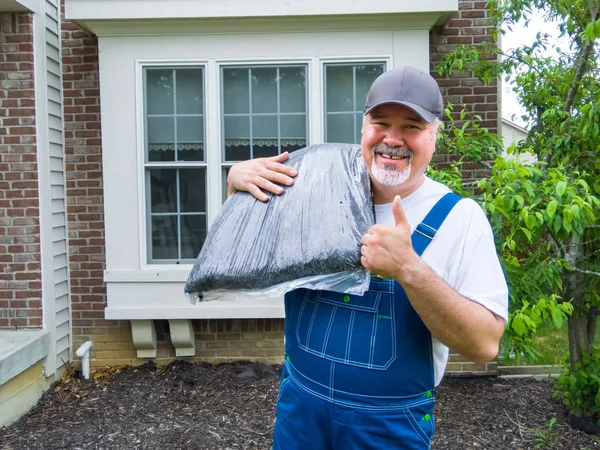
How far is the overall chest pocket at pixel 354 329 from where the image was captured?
5.98 feet

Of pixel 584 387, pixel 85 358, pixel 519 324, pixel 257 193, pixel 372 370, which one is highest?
pixel 257 193

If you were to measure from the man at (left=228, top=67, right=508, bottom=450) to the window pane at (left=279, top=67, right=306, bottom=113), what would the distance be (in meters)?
3.72

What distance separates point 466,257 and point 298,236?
1.72 feet

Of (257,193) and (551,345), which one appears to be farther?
(551,345)

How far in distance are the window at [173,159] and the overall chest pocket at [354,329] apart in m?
3.82

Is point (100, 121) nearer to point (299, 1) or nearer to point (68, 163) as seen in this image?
point (68, 163)

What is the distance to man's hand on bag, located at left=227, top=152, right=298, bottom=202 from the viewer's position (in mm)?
2035

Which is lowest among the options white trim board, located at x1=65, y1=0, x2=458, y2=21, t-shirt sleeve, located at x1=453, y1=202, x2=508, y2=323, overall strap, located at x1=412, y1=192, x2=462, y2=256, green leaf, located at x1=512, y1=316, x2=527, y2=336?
green leaf, located at x1=512, y1=316, x2=527, y2=336

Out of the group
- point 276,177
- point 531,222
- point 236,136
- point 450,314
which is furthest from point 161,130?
point 450,314

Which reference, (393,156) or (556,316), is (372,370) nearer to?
(393,156)

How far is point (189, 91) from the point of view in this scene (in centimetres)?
556

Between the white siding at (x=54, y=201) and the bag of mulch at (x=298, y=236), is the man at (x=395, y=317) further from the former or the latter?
the white siding at (x=54, y=201)

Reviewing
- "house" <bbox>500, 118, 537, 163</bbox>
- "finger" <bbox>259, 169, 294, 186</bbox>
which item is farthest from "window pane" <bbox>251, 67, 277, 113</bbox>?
"finger" <bbox>259, 169, 294, 186</bbox>

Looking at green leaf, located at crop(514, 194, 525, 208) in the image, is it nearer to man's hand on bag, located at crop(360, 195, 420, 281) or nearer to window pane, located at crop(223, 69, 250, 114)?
man's hand on bag, located at crop(360, 195, 420, 281)
